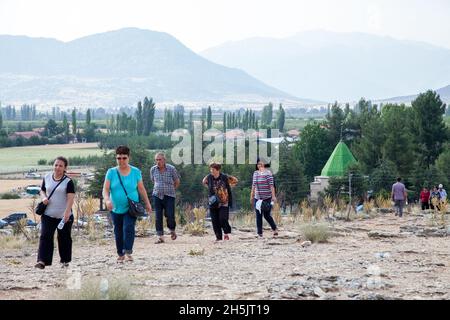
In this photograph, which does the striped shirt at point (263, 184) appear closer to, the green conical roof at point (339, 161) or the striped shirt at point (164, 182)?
the striped shirt at point (164, 182)

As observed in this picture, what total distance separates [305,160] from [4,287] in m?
61.7

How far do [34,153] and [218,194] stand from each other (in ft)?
405

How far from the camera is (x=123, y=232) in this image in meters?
10.9

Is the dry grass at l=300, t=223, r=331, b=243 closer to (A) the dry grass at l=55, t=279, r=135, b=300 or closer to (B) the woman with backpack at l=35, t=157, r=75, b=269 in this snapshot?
(B) the woman with backpack at l=35, t=157, r=75, b=269

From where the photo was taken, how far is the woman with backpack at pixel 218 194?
1345cm

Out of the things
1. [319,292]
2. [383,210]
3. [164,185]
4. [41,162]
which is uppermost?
[164,185]

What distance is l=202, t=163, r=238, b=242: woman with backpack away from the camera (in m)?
13.5

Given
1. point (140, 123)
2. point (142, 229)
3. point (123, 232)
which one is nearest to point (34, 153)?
point (140, 123)

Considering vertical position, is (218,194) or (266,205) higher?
(218,194)

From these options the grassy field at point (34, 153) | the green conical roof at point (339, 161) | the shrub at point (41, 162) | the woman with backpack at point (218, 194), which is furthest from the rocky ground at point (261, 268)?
the shrub at point (41, 162)

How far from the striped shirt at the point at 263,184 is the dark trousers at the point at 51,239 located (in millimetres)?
4251

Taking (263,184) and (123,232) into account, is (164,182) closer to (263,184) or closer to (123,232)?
(263,184)

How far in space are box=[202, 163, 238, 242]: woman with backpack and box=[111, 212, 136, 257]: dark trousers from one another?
8.57 ft
